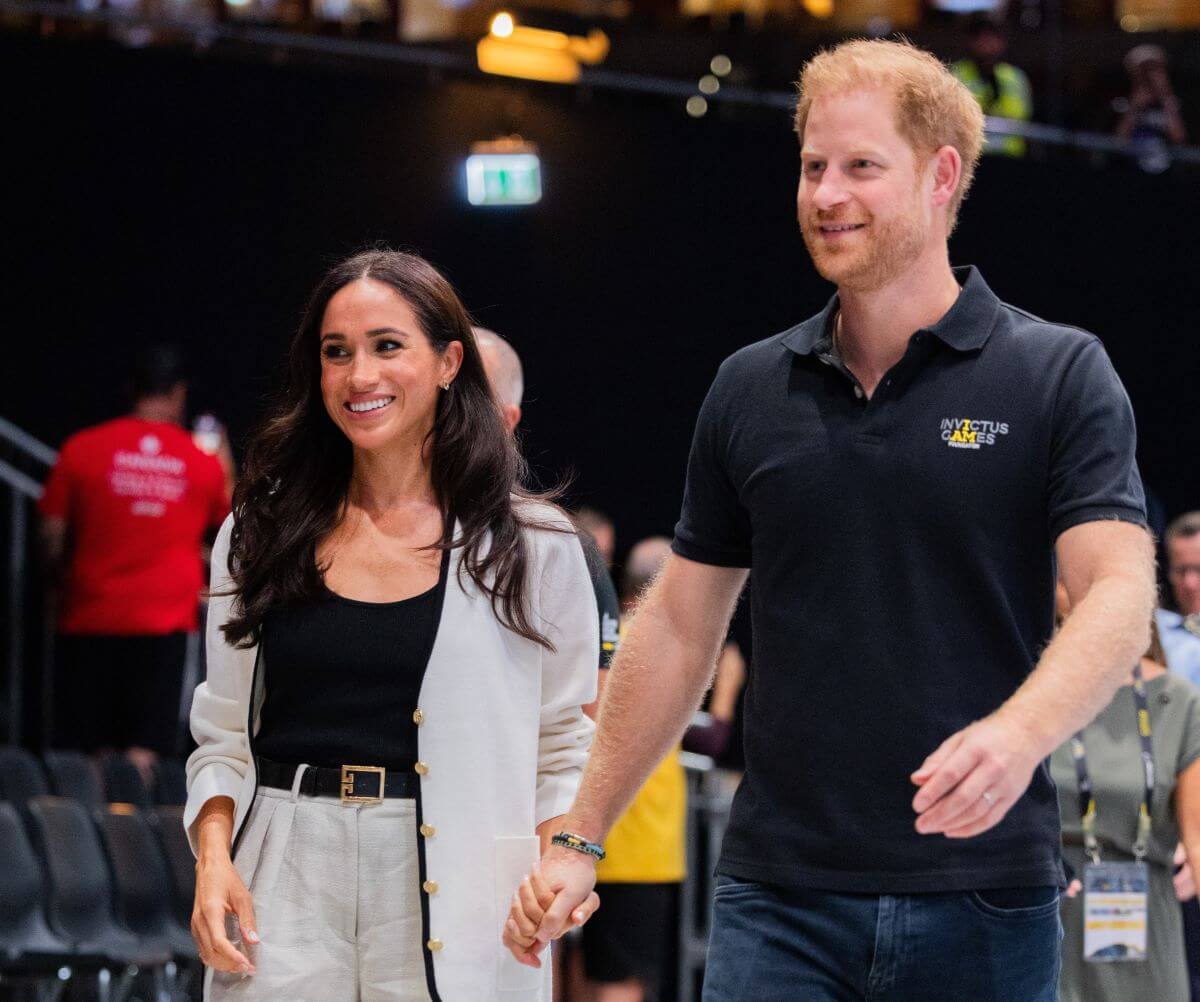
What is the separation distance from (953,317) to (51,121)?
23.0ft

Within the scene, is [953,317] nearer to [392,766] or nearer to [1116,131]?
[392,766]

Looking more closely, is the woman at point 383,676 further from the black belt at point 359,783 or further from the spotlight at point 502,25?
the spotlight at point 502,25

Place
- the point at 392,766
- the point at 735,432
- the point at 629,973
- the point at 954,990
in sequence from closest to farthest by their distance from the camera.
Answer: the point at 954,990 → the point at 735,432 → the point at 392,766 → the point at 629,973

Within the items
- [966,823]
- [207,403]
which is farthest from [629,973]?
[207,403]

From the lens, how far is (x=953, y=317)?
233 centimetres

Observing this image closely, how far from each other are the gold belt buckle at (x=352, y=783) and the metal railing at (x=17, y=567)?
4.58m

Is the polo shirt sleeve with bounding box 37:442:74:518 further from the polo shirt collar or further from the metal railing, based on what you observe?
the polo shirt collar

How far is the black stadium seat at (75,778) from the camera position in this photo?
21.1ft

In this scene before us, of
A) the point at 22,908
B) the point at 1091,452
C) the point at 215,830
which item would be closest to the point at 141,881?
the point at 22,908

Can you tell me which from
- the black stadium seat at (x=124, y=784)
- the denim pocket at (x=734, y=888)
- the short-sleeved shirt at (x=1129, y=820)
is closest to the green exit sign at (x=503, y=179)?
the black stadium seat at (x=124, y=784)

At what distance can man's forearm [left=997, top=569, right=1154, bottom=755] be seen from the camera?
1939 millimetres

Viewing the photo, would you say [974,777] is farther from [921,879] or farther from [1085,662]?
[921,879]

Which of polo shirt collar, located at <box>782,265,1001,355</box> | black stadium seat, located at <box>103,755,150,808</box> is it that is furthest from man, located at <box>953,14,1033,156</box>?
polo shirt collar, located at <box>782,265,1001,355</box>

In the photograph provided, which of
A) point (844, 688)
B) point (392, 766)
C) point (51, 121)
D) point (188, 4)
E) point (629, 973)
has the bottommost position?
point (629, 973)
